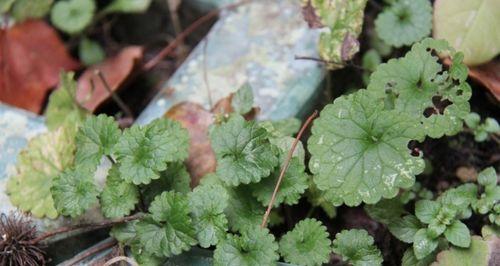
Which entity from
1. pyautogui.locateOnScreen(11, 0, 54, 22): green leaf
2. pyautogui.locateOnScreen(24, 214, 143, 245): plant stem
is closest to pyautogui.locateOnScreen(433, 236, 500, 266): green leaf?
pyautogui.locateOnScreen(24, 214, 143, 245): plant stem

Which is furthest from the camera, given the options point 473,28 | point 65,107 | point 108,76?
point 108,76

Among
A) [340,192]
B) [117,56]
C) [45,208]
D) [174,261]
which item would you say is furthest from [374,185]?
[117,56]

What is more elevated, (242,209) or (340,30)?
(340,30)

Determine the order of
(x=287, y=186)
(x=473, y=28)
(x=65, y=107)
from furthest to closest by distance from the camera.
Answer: (x=65, y=107), (x=473, y=28), (x=287, y=186)

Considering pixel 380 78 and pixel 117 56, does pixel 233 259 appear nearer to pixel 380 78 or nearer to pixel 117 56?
pixel 380 78

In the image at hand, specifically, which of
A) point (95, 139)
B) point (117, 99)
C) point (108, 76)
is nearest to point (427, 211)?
point (95, 139)

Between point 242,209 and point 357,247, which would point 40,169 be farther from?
point 357,247

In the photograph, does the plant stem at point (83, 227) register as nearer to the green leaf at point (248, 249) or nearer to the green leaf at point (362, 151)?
the green leaf at point (248, 249)
